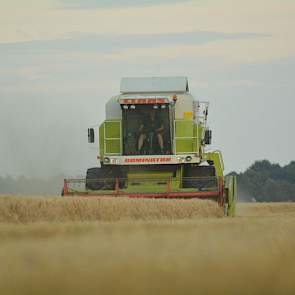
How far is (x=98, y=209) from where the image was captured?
2142cm

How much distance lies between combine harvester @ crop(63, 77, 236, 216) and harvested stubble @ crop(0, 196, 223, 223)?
198 centimetres

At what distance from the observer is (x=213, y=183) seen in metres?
25.8

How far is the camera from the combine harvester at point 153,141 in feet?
85.3

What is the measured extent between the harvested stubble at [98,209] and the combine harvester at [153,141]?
198cm

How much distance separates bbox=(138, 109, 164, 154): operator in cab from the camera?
26531 mm

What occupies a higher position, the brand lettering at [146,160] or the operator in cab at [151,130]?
the operator in cab at [151,130]

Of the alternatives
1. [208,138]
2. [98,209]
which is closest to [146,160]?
[208,138]

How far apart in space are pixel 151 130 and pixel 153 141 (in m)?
0.31

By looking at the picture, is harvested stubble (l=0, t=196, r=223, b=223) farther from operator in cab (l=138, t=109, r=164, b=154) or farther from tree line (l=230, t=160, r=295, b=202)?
tree line (l=230, t=160, r=295, b=202)

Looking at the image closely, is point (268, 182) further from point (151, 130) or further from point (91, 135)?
point (91, 135)

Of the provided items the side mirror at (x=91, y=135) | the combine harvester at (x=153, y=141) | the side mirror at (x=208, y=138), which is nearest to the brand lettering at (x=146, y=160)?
the combine harvester at (x=153, y=141)

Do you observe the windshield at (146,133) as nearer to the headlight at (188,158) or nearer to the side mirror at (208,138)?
the headlight at (188,158)

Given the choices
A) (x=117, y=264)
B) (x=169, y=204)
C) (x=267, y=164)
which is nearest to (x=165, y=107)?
(x=169, y=204)

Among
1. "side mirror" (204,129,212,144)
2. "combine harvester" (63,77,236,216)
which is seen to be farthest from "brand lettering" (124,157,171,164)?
"side mirror" (204,129,212,144)
